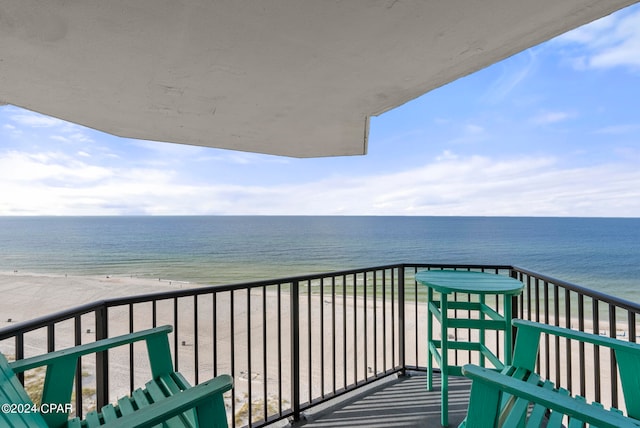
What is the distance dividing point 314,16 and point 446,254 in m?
22.6

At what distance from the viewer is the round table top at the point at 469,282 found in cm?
174

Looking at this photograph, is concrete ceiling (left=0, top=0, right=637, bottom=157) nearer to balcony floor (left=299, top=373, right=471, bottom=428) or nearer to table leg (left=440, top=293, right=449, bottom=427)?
table leg (left=440, top=293, right=449, bottom=427)

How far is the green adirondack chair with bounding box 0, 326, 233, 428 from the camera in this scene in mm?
715

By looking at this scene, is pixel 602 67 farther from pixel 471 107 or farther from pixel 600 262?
pixel 600 262

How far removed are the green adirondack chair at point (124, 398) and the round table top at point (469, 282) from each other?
1457 mm

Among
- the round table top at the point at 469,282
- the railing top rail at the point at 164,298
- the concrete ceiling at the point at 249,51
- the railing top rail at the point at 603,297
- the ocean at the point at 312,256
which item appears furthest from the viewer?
the ocean at the point at 312,256

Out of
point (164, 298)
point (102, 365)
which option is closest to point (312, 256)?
point (164, 298)

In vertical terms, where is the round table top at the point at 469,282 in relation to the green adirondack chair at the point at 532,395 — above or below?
above

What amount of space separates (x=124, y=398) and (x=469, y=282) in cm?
202

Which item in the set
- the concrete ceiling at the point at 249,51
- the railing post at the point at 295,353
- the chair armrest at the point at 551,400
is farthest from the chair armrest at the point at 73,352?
the chair armrest at the point at 551,400

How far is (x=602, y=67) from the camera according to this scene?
624 inches

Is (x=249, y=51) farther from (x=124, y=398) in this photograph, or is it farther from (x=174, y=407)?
(x=124, y=398)

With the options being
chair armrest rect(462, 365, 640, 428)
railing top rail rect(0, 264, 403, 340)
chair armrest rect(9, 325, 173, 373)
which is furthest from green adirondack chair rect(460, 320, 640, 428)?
chair armrest rect(9, 325, 173, 373)

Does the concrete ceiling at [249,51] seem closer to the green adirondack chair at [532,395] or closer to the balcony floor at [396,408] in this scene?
the green adirondack chair at [532,395]
